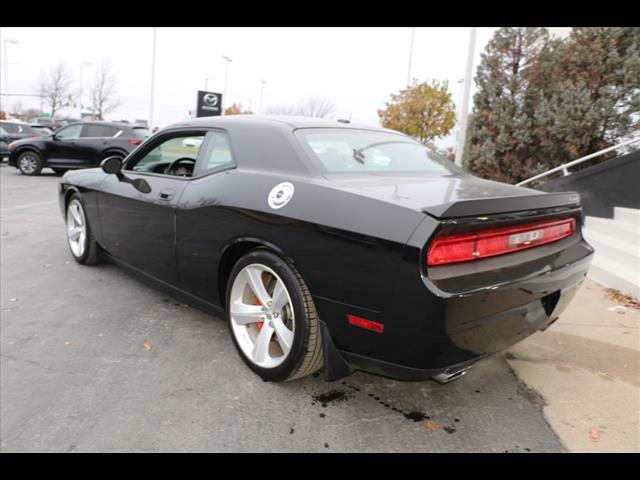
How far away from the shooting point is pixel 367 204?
7.06ft

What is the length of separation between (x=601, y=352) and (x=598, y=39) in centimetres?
687

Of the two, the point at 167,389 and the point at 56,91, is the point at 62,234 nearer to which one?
the point at 167,389

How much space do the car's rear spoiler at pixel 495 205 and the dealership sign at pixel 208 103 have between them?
84.6ft

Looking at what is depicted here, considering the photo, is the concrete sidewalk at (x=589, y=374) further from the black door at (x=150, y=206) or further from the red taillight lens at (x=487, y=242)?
the black door at (x=150, y=206)

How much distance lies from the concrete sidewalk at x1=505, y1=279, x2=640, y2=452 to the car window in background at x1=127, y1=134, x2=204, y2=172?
285cm

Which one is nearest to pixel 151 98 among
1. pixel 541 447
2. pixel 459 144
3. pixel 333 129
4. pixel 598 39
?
pixel 459 144

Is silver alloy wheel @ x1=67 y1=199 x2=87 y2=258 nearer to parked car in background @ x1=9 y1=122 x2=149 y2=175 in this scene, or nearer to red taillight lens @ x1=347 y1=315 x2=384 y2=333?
red taillight lens @ x1=347 y1=315 x2=384 y2=333

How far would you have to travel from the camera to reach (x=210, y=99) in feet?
88.9

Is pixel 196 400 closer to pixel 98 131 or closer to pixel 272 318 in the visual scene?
pixel 272 318

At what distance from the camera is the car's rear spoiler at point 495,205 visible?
77.5 inches

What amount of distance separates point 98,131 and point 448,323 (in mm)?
13800

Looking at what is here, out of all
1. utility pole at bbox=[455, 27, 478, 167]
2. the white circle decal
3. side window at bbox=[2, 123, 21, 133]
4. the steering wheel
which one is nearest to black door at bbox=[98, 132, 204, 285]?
the steering wheel

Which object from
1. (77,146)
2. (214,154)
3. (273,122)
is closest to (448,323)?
(273,122)
